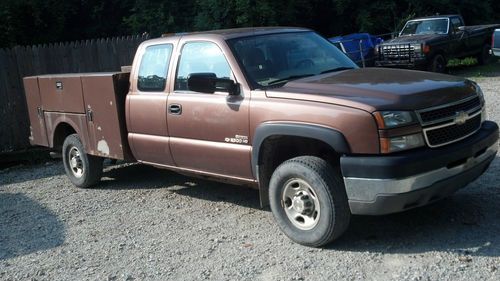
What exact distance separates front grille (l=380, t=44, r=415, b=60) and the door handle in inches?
466

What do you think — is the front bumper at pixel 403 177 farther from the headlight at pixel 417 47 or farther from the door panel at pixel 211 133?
the headlight at pixel 417 47

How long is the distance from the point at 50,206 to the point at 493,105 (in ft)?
26.4

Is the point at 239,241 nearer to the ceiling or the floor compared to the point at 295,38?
nearer to the floor

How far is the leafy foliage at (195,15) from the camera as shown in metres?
18.6

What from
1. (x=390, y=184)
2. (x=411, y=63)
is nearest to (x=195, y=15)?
(x=411, y=63)

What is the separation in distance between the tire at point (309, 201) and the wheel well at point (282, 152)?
167mm

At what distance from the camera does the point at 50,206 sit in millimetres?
7148

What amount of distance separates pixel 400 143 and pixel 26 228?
4.22 meters

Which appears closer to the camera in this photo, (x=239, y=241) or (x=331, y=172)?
(x=331, y=172)

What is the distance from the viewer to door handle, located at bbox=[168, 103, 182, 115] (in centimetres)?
591

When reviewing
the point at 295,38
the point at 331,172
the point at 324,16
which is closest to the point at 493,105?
the point at 295,38

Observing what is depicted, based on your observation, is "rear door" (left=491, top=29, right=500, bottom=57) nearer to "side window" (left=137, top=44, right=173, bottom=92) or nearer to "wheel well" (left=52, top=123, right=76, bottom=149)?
"side window" (left=137, top=44, right=173, bottom=92)

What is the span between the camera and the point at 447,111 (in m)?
Result: 4.67

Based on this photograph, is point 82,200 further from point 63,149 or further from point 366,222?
point 366,222
